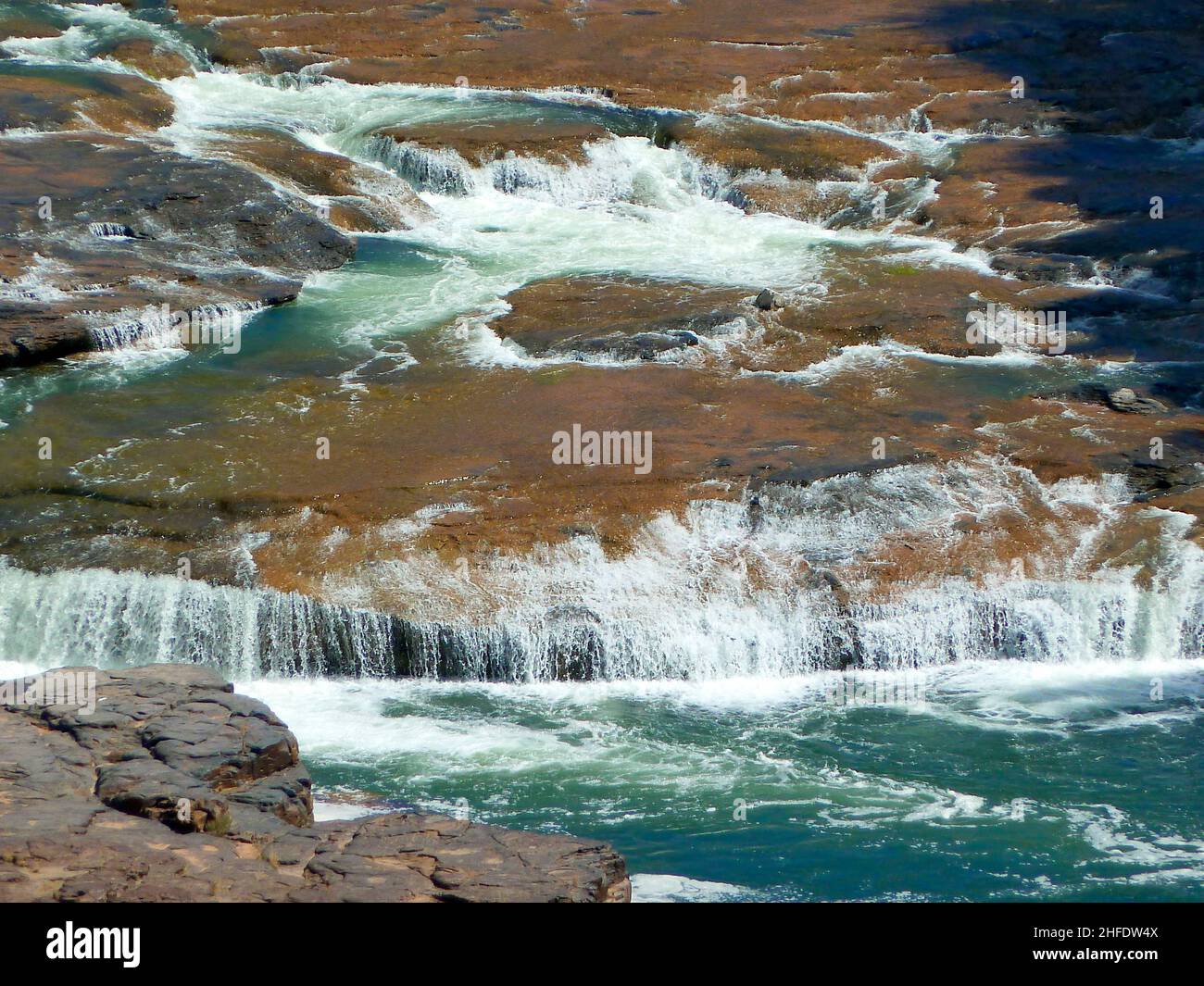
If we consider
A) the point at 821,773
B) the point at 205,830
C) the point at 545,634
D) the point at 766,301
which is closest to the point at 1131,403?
the point at 766,301

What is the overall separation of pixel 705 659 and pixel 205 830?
572cm

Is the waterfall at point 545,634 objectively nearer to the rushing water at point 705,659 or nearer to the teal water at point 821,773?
the rushing water at point 705,659

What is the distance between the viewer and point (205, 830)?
927 centimetres

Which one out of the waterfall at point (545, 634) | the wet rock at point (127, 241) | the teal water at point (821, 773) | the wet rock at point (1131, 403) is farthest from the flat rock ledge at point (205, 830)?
the wet rock at point (1131, 403)

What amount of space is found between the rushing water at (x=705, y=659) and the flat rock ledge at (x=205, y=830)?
117cm

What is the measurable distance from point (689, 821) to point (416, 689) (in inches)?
125

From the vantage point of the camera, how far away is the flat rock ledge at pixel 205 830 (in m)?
8.50

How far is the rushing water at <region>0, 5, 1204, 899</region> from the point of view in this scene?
11.2 metres

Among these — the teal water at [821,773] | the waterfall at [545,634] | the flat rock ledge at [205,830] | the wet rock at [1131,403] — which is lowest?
the teal water at [821,773]

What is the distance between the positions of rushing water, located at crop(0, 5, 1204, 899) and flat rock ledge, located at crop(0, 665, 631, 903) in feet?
3.85

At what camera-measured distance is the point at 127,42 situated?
1052 inches

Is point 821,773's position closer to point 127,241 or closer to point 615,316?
point 615,316

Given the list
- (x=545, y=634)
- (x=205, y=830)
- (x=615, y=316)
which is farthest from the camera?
(x=615, y=316)

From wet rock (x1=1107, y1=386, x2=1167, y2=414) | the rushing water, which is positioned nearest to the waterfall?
the rushing water
